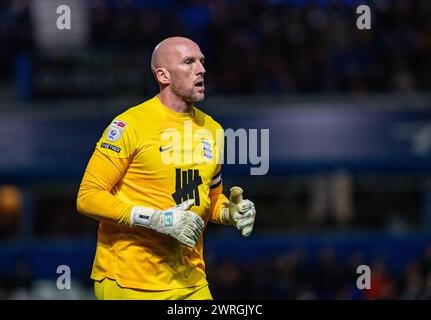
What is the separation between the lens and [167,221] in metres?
7.39

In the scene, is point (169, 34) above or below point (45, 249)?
above

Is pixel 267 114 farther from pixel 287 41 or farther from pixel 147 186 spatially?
pixel 147 186

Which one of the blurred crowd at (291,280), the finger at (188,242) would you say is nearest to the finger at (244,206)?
the finger at (188,242)

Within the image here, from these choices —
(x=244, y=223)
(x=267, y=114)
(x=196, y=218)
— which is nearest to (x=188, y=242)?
(x=196, y=218)

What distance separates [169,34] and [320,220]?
4.85m

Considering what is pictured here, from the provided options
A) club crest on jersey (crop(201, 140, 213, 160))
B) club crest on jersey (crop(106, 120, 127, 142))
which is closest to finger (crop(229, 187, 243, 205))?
Result: club crest on jersey (crop(201, 140, 213, 160))

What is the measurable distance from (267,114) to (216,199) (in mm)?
13654

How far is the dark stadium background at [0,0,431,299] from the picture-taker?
21.5 m

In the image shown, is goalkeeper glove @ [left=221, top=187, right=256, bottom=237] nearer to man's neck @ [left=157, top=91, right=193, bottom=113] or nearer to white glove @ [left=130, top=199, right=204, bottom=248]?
white glove @ [left=130, top=199, right=204, bottom=248]

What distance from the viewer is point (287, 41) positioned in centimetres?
2231

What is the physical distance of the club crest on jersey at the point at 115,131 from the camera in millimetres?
7539

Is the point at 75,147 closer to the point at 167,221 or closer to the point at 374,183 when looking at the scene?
the point at 374,183
